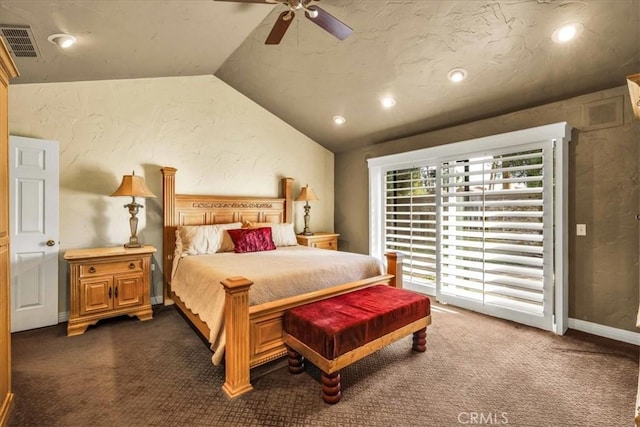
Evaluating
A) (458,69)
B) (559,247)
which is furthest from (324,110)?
(559,247)

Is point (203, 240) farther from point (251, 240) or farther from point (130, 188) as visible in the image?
point (130, 188)

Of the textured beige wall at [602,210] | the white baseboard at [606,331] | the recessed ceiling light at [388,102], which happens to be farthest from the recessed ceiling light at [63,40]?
the white baseboard at [606,331]

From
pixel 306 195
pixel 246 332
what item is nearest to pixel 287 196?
pixel 306 195

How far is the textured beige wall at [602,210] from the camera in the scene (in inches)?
110

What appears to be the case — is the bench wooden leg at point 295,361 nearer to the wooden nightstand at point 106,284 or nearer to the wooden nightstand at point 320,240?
the wooden nightstand at point 106,284

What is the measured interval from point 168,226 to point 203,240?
0.61 metres

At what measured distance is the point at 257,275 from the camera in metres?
2.50

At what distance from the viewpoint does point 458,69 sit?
10.2ft

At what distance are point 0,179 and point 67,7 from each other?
4.56ft

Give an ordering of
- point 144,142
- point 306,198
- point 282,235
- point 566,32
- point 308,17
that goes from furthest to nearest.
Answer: point 306,198
point 282,235
point 144,142
point 566,32
point 308,17

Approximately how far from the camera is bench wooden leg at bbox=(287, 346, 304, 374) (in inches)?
92.4

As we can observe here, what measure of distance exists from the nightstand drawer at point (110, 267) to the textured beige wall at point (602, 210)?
4565 millimetres

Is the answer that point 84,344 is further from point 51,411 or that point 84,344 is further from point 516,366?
point 516,366

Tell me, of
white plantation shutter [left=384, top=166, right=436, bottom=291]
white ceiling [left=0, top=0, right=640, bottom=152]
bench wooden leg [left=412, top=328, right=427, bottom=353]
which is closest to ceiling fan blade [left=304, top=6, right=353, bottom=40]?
white ceiling [left=0, top=0, right=640, bottom=152]
